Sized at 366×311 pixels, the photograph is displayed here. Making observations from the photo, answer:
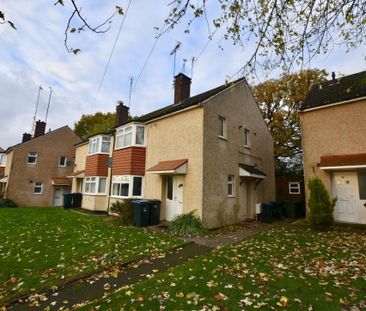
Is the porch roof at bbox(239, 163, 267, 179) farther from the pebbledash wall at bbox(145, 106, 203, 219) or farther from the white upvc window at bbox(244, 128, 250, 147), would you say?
the pebbledash wall at bbox(145, 106, 203, 219)

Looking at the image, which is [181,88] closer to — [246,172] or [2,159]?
[246,172]

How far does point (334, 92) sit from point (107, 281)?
14.6 metres

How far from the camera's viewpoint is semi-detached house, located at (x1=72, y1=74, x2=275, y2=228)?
11953mm

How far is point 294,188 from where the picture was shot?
68.5ft

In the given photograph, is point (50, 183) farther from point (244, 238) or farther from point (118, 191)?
point (244, 238)

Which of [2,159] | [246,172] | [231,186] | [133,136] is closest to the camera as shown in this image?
[231,186]

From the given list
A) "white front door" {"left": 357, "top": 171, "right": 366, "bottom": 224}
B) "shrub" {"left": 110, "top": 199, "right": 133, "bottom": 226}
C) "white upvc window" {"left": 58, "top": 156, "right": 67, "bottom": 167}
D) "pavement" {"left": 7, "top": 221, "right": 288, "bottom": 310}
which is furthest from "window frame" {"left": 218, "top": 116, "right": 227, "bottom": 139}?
"white upvc window" {"left": 58, "top": 156, "right": 67, "bottom": 167}

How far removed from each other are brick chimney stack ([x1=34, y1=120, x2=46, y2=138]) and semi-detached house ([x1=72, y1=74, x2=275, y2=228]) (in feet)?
46.9

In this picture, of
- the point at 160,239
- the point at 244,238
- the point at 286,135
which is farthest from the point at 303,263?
the point at 286,135

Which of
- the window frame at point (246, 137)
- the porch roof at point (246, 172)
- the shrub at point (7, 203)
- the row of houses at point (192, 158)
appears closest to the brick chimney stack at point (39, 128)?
the shrub at point (7, 203)

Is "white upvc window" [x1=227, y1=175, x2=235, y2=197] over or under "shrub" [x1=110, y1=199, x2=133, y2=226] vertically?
over

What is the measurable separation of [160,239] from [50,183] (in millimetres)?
22465

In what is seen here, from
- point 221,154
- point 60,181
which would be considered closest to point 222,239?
point 221,154

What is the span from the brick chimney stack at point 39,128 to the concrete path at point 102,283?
91.0 feet
